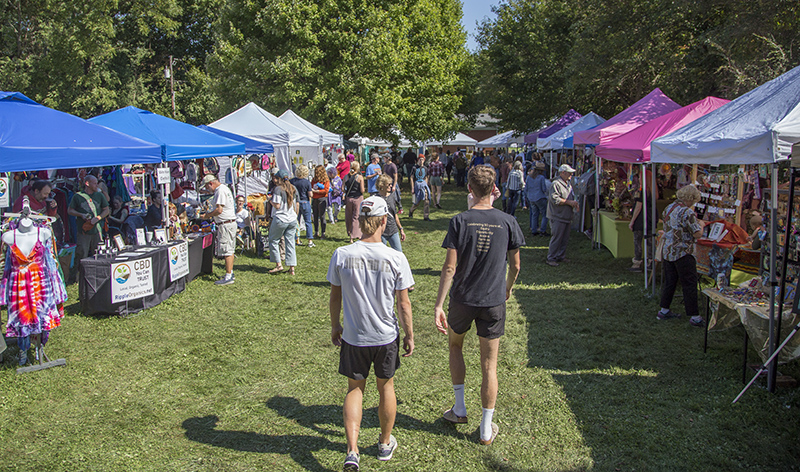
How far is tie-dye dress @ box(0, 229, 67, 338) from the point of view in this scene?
5.05 metres

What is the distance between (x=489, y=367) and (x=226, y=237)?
18.9 feet

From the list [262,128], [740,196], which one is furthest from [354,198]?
[740,196]

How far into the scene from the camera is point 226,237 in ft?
27.5

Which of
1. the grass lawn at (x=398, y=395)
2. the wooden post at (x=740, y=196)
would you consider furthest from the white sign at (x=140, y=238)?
the wooden post at (x=740, y=196)

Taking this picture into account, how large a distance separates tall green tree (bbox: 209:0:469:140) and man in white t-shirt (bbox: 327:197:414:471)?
17602 millimetres

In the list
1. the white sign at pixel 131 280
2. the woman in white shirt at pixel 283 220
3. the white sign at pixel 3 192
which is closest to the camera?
the white sign at pixel 131 280

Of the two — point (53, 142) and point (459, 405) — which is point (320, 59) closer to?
point (53, 142)

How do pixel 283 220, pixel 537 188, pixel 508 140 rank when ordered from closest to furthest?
pixel 283 220, pixel 537 188, pixel 508 140

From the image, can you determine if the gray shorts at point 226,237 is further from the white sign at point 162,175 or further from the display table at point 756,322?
the display table at point 756,322

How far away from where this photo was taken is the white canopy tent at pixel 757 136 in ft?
14.0

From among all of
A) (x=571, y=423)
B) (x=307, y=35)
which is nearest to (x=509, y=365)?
(x=571, y=423)

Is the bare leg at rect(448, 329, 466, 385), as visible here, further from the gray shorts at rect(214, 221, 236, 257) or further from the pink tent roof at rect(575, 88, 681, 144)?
the pink tent roof at rect(575, 88, 681, 144)

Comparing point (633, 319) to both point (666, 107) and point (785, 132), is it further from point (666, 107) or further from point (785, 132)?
point (666, 107)

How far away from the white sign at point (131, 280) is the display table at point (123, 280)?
0.02m
